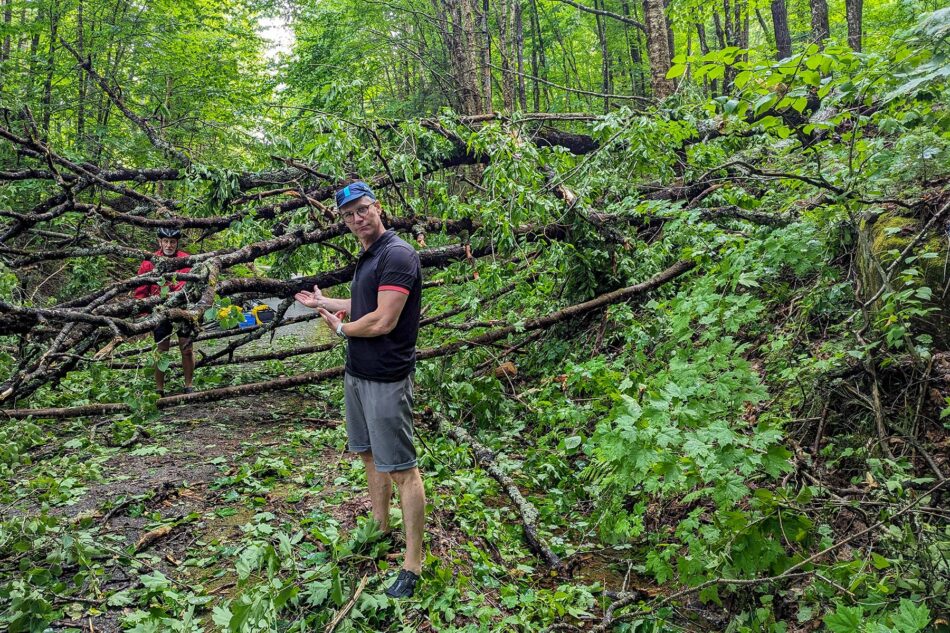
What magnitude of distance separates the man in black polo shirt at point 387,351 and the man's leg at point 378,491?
110mm

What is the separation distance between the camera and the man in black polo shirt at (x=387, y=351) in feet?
10.7

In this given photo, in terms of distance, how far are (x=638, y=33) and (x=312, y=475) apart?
18479 millimetres

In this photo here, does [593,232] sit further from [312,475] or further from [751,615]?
[751,615]

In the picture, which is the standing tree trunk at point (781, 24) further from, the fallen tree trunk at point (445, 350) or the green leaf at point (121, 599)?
the green leaf at point (121, 599)

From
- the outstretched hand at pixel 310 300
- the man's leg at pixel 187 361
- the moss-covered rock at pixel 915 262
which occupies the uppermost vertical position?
the outstretched hand at pixel 310 300

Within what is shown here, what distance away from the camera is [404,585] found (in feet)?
10.5

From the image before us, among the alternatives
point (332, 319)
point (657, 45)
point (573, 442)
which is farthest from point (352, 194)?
point (657, 45)

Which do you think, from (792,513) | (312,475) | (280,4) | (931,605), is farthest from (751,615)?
(280,4)

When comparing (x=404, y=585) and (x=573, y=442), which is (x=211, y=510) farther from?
(x=573, y=442)

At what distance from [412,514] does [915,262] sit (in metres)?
3.68

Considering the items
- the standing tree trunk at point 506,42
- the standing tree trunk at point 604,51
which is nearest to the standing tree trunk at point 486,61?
the standing tree trunk at point 506,42

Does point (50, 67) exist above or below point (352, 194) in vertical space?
above

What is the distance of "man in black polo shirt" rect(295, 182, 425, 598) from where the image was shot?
327 cm

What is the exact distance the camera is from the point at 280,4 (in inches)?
642
